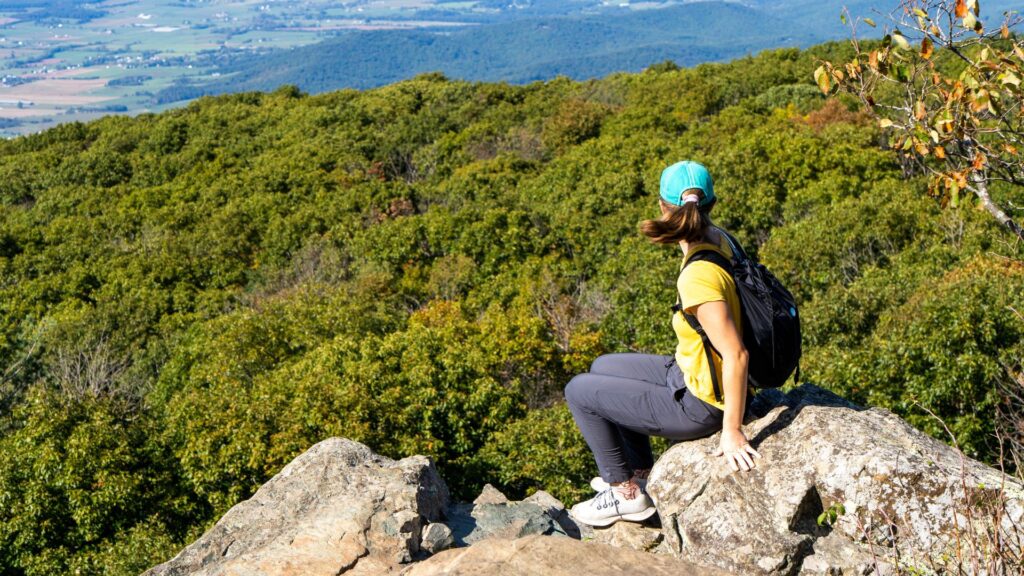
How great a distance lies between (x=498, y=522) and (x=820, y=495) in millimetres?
3038

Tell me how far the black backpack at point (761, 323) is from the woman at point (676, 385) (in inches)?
2.4

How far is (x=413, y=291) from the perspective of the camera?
98.1ft

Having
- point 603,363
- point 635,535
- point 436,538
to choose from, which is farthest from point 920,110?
point 436,538

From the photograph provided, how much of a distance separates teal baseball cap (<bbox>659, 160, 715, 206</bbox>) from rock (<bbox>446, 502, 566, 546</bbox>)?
3136mm

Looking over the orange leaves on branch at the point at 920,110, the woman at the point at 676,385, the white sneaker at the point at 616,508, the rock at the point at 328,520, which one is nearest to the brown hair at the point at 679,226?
the woman at the point at 676,385

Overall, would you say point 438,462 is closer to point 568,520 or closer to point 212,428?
point 212,428

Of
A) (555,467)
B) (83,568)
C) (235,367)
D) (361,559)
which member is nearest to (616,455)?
(361,559)

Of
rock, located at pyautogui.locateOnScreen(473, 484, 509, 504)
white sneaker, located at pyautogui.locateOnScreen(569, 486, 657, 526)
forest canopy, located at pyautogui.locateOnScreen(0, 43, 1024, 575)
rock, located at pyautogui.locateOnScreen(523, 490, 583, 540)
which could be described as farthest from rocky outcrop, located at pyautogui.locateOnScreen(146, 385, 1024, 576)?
forest canopy, located at pyautogui.locateOnScreen(0, 43, 1024, 575)

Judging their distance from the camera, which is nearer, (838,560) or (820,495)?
(838,560)

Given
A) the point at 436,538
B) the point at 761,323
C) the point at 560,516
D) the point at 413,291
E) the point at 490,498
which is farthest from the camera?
the point at 413,291

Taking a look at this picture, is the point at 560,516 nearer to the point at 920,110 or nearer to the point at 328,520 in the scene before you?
the point at 328,520

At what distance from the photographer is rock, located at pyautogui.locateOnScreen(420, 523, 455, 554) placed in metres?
7.14

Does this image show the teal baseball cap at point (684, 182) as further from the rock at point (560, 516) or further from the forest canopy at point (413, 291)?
the rock at point (560, 516)

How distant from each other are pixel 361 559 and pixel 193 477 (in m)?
9.79
